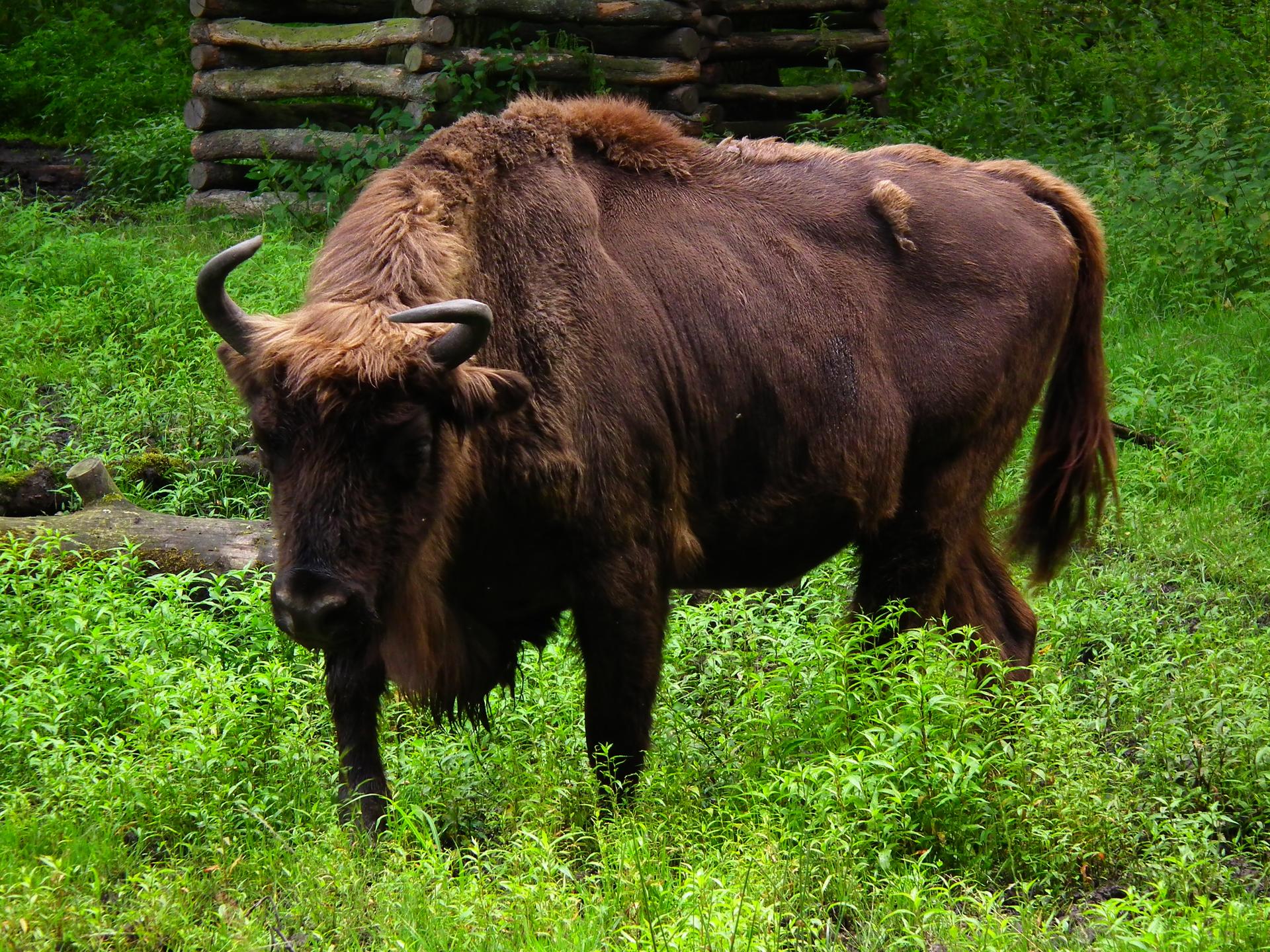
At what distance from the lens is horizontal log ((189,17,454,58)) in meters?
10.6

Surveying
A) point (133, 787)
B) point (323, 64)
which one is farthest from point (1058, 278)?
point (323, 64)

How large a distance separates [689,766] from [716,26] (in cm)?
952

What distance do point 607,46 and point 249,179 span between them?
333 cm

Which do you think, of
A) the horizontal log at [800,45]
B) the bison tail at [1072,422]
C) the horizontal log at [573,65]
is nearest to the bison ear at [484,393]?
the bison tail at [1072,422]

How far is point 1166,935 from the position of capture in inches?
124

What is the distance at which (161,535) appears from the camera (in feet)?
19.4

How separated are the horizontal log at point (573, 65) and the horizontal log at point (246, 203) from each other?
137cm

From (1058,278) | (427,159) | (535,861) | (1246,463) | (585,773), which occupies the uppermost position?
(427,159)

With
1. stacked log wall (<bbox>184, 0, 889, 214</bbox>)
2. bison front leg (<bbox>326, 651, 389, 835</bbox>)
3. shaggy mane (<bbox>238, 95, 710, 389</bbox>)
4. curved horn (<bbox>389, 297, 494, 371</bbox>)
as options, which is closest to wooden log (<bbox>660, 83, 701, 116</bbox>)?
stacked log wall (<bbox>184, 0, 889, 214</bbox>)

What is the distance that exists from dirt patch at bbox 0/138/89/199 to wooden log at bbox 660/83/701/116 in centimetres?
529

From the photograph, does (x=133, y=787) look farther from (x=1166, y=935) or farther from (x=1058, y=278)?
(x=1058, y=278)

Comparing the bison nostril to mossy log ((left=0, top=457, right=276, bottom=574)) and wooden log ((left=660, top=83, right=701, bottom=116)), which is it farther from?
wooden log ((left=660, top=83, right=701, bottom=116))

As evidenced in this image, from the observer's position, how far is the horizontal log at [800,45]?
1280 centimetres

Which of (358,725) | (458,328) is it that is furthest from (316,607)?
(458,328)
